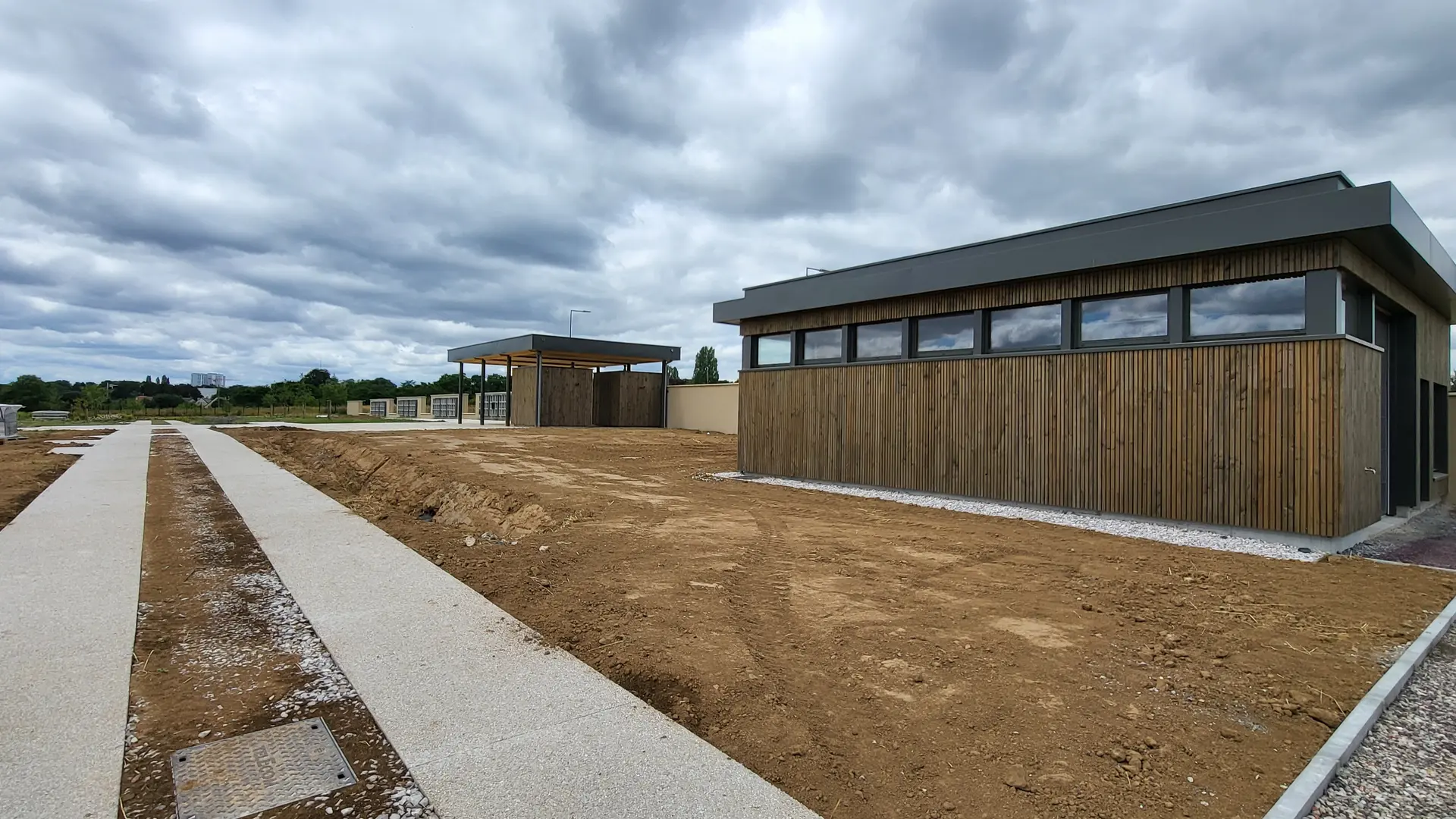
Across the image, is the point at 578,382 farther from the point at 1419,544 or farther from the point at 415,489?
the point at 1419,544

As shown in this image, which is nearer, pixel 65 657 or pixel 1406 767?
pixel 1406 767

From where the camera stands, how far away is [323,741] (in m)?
3.03

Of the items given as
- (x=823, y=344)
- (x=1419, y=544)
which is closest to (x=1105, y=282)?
(x=1419, y=544)

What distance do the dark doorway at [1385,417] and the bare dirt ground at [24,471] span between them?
17.5m

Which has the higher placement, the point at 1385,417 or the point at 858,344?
the point at 858,344

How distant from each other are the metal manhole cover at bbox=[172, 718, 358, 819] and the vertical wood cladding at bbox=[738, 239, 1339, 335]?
940 centimetres

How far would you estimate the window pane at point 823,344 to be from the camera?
12.8 metres

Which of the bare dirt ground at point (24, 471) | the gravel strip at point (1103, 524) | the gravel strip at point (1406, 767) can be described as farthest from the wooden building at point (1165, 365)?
the bare dirt ground at point (24, 471)

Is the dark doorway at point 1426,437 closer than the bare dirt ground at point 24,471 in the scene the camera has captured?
No

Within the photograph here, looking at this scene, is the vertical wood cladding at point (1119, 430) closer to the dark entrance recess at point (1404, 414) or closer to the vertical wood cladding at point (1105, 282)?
the vertical wood cladding at point (1105, 282)

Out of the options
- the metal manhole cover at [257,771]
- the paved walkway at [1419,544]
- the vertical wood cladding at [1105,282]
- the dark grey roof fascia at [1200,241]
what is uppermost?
the dark grey roof fascia at [1200,241]

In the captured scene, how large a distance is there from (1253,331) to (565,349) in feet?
81.3

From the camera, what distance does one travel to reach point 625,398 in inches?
1268

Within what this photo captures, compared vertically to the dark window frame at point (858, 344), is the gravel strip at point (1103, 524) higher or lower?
lower
